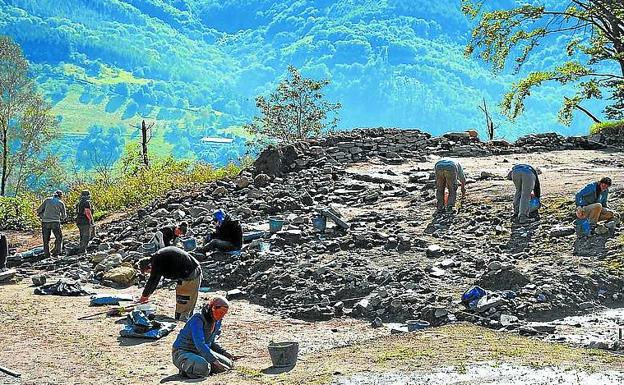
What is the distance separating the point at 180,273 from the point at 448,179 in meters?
5.92

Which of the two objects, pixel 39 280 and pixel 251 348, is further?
pixel 39 280

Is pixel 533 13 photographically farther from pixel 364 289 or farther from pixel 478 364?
pixel 478 364

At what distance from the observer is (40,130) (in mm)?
36219

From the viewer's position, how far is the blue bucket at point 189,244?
15680 millimetres

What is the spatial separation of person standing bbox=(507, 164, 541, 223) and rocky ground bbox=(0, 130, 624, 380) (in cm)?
26

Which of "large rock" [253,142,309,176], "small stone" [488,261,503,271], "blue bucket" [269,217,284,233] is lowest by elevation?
"small stone" [488,261,503,271]

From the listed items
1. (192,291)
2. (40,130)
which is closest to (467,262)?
(192,291)

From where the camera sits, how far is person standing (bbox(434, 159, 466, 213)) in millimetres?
15406

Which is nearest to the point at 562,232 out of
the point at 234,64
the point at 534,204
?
the point at 534,204

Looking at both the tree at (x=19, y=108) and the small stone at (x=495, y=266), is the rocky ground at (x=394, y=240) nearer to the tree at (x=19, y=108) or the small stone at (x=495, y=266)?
the small stone at (x=495, y=266)

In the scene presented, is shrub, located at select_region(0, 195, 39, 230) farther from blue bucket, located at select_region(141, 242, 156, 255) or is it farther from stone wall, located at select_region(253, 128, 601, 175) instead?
blue bucket, located at select_region(141, 242, 156, 255)

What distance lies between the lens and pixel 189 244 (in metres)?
15.8

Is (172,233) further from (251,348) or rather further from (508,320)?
(508,320)

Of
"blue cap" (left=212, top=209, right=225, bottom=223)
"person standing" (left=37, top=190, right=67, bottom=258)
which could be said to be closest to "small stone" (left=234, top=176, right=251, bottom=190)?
"person standing" (left=37, top=190, right=67, bottom=258)
